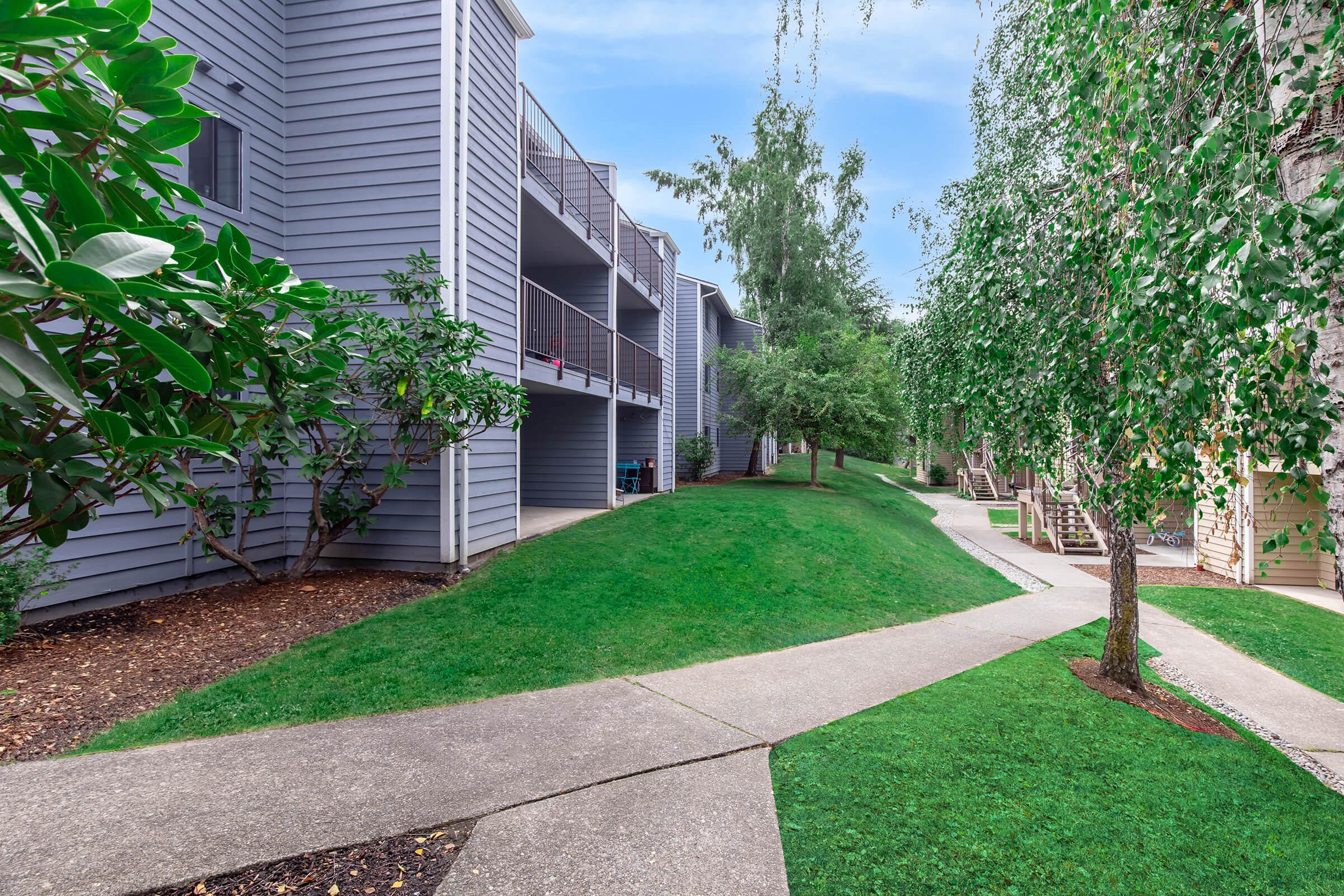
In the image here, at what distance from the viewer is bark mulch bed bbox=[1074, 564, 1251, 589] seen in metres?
10.3

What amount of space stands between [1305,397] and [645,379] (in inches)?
513

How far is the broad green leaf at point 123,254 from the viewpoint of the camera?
2.72 ft

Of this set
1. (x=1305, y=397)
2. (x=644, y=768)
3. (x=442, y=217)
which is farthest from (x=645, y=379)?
(x=1305, y=397)

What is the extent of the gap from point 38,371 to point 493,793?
9.58ft

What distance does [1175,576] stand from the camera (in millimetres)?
10953

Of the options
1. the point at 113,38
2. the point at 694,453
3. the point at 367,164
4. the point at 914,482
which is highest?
the point at 367,164

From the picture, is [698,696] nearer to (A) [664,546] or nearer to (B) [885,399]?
(A) [664,546]

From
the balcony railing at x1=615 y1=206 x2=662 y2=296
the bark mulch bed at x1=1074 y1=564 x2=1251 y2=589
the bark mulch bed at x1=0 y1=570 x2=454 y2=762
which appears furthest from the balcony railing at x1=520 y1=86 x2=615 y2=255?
the bark mulch bed at x1=1074 y1=564 x2=1251 y2=589

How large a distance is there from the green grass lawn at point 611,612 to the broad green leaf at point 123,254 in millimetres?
3901

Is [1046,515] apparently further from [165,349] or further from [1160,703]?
[165,349]

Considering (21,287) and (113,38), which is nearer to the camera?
(21,287)

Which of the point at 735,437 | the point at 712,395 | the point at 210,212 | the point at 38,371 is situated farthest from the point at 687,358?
the point at 38,371

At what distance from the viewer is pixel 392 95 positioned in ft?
23.5

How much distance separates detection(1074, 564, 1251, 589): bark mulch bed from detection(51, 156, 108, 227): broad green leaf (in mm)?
12118
